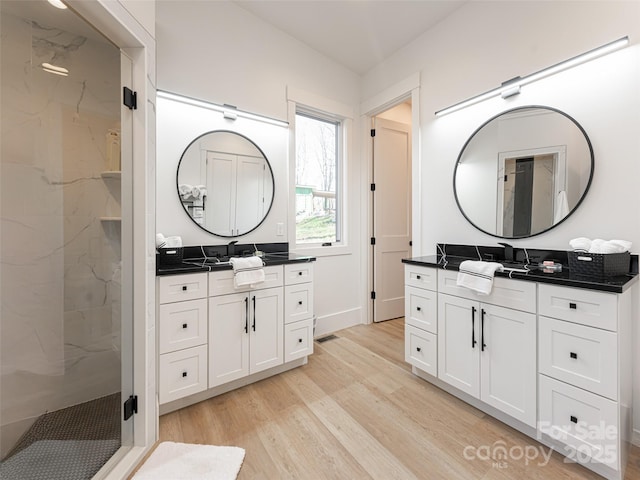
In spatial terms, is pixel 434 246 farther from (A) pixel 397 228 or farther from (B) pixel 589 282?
(B) pixel 589 282

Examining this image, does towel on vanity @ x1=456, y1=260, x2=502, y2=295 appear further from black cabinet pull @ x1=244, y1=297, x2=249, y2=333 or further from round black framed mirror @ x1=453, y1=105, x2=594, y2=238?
black cabinet pull @ x1=244, y1=297, x2=249, y2=333

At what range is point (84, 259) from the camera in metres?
1.87

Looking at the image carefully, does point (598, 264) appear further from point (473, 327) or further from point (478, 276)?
point (473, 327)

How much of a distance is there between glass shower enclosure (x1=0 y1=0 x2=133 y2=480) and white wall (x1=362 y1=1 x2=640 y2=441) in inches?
98.1

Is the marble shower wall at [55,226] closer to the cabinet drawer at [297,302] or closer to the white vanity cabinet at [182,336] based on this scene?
the white vanity cabinet at [182,336]

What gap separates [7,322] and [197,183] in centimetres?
145

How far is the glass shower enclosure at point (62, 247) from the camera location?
151 centimetres

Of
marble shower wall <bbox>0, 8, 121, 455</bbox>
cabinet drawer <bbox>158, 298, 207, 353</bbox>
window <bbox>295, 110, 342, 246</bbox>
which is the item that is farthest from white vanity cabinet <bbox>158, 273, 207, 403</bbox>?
window <bbox>295, 110, 342, 246</bbox>

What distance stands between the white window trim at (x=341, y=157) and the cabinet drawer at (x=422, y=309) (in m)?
1.21

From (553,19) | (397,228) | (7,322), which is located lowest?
(7,322)

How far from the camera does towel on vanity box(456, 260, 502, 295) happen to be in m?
1.67

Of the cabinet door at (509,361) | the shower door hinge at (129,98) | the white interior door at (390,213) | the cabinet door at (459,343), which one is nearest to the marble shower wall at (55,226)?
the shower door hinge at (129,98)

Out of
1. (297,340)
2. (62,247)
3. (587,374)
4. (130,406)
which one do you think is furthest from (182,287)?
(587,374)

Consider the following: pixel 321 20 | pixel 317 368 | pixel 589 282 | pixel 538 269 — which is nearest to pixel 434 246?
pixel 538 269
